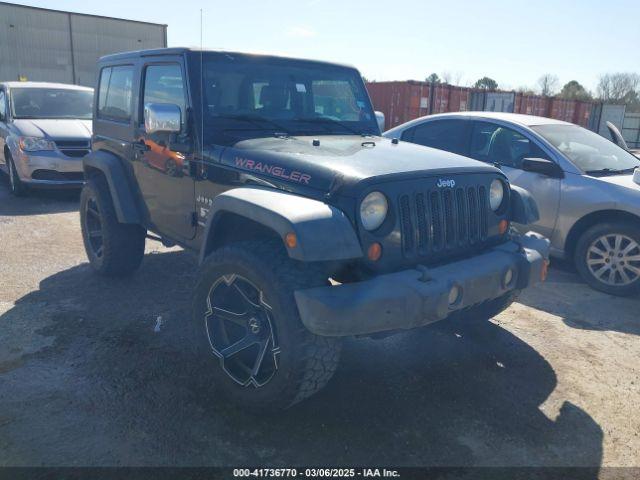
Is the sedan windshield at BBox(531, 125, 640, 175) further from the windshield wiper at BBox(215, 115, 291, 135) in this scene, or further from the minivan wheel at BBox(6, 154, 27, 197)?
the minivan wheel at BBox(6, 154, 27, 197)

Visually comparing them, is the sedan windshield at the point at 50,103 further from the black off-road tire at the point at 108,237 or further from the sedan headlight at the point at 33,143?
the black off-road tire at the point at 108,237

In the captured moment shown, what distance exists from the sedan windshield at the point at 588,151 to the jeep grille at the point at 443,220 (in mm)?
2739

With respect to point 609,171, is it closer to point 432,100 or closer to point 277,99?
point 277,99

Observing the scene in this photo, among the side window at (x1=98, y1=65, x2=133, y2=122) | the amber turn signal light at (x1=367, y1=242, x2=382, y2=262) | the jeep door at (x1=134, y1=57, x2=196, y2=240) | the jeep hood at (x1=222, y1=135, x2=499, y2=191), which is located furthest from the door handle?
the amber turn signal light at (x1=367, y1=242, x2=382, y2=262)

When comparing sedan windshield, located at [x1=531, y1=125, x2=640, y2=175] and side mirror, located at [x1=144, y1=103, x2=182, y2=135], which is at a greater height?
side mirror, located at [x1=144, y1=103, x2=182, y2=135]

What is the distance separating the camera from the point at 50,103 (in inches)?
363

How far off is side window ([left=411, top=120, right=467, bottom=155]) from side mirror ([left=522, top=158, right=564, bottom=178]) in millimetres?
886

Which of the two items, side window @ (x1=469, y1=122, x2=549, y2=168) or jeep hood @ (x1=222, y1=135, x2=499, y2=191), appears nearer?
jeep hood @ (x1=222, y1=135, x2=499, y2=191)

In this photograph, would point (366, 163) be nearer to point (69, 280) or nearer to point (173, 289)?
point (173, 289)

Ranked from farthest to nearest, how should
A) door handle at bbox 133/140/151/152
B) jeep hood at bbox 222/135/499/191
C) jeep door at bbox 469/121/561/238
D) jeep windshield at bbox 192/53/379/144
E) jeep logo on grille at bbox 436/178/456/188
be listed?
1. jeep door at bbox 469/121/561/238
2. door handle at bbox 133/140/151/152
3. jeep windshield at bbox 192/53/379/144
4. jeep logo on grille at bbox 436/178/456/188
5. jeep hood at bbox 222/135/499/191

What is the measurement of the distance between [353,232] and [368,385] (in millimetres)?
1219

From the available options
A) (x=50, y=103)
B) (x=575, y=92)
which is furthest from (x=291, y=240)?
(x=575, y=92)

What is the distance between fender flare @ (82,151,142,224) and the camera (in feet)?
15.0

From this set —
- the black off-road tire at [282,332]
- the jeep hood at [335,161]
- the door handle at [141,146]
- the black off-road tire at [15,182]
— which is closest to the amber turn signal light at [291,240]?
the black off-road tire at [282,332]
